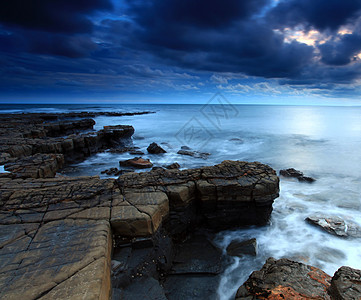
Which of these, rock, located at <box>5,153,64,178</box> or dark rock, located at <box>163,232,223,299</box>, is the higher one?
rock, located at <box>5,153,64,178</box>

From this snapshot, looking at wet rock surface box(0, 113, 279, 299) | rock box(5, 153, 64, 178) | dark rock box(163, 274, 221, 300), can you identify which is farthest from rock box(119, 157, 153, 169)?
dark rock box(163, 274, 221, 300)

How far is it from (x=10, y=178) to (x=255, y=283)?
19.3 feet

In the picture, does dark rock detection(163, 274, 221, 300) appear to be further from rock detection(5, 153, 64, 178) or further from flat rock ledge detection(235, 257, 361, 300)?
rock detection(5, 153, 64, 178)

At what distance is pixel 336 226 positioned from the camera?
518 cm

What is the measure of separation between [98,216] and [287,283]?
9.92ft

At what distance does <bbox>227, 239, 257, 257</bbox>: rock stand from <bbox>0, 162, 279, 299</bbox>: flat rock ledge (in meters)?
0.58

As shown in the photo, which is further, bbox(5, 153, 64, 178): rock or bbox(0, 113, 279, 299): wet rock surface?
bbox(5, 153, 64, 178): rock

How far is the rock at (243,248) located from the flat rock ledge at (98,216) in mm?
584

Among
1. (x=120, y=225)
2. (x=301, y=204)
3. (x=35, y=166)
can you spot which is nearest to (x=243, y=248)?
(x=120, y=225)

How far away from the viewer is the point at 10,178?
510cm

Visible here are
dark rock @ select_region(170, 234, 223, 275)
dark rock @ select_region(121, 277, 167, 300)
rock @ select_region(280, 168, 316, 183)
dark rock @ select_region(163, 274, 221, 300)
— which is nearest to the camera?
dark rock @ select_region(121, 277, 167, 300)

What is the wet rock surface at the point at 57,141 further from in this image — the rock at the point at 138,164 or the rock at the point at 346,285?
the rock at the point at 346,285

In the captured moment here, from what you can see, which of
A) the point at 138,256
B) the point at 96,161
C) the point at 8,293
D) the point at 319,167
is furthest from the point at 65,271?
the point at 319,167

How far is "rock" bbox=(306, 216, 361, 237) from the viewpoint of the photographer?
498 cm
